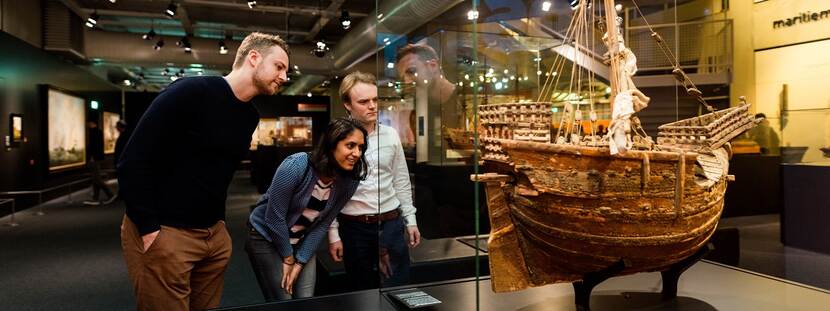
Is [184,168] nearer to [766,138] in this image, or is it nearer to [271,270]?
[271,270]

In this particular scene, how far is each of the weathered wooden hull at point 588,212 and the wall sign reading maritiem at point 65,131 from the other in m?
10.3

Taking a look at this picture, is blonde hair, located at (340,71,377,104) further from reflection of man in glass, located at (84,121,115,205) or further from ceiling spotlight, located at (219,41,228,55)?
reflection of man in glass, located at (84,121,115,205)

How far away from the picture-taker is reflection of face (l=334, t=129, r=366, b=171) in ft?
7.52

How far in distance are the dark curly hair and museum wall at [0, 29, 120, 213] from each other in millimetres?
7737

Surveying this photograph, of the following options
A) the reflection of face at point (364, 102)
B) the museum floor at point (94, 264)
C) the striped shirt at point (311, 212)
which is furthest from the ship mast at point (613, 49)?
the museum floor at point (94, 264)

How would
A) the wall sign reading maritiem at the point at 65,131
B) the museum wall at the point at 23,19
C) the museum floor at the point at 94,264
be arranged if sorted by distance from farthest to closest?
the wall sign reading maritiem at the point at 65,131, the museum wall at the point at 23,19, the museum floor at the point at 94,264

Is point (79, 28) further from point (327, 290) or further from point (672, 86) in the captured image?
point (672, 86)

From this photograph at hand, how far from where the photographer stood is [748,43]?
4.97 m

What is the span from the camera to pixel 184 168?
177cm

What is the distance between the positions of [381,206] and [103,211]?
795 cm

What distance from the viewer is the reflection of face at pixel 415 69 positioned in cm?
222

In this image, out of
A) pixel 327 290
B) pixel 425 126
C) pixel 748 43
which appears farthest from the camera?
pixel 748 43

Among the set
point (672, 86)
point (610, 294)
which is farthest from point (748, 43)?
point (610, 294)

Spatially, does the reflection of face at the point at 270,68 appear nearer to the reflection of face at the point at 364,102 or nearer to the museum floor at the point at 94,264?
the reflection of face at the point at 364,102
